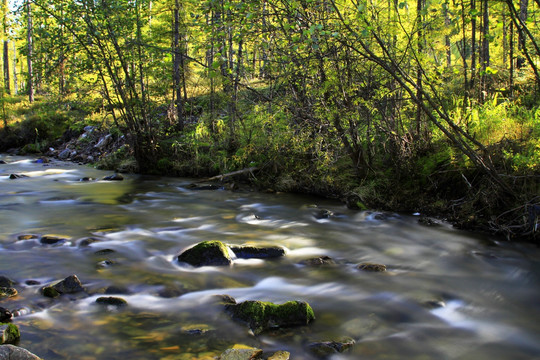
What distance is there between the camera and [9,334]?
3752 mm

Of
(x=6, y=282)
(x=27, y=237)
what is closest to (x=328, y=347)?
(x=6, y=282)

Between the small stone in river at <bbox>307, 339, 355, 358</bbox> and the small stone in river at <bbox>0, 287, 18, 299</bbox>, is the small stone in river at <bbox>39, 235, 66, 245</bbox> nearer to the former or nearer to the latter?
the small stone in river at <bbox>0, 287, 18, 299</bbox>

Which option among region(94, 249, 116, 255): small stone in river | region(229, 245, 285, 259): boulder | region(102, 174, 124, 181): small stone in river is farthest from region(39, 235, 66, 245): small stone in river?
region(102, 174, 124, 181): small stone in river

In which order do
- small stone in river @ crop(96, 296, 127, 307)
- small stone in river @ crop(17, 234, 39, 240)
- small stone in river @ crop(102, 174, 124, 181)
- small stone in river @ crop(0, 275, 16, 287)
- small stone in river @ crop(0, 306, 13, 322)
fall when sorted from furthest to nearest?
small stone in river @ crop(102, 174, 124, 181) → small stone in river @ crop(17, 234, 39, 240) → small stone in river @ crop(0, 275, 16, 287) → small stone in river @ crop(96, 296, 127, 307) → small stone in river @ crop(0, 306, 13, 322)

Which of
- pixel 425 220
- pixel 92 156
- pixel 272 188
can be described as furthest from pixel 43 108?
pixel 425 220

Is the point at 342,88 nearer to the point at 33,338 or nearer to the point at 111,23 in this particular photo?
the point at 33,338

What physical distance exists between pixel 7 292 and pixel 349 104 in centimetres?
723

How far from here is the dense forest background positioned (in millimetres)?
6895

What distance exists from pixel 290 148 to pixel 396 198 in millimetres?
3134

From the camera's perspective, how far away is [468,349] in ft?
13.3

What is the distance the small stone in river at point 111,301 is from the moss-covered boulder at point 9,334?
95 cm

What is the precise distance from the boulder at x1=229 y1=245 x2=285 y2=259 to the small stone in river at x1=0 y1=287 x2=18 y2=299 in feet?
9.63

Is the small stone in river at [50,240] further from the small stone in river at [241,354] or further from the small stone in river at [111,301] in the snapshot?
the small stone in river at [241,354]

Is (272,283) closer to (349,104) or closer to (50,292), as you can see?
(50,292)
